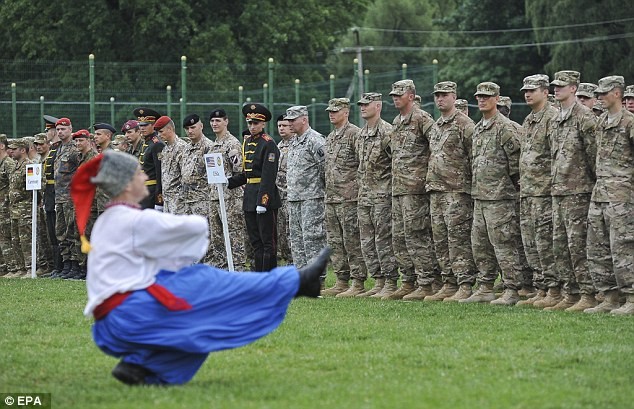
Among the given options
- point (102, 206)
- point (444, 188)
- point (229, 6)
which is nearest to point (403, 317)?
point (444, 188)

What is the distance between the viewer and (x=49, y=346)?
1144 cm

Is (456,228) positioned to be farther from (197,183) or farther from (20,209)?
(20,209)

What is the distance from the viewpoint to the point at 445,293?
15.5m

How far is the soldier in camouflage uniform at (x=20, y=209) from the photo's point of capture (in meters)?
22.0

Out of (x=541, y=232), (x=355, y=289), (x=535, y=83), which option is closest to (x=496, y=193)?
(x=541, y=232)

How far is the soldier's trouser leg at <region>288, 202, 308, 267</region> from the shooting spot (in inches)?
668

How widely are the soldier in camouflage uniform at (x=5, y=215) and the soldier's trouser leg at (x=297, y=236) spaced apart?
24.3ft

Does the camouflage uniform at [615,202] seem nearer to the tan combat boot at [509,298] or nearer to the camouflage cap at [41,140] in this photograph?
the tan combat boot at [509,298]

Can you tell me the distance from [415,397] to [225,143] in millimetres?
10371

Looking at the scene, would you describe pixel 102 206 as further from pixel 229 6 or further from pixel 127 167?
pixel 229 6

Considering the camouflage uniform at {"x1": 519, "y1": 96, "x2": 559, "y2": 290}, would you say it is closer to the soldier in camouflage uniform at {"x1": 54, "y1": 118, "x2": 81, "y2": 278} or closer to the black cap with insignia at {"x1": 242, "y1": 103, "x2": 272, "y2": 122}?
the black cap with insignia at {"x1": 242, "y1": 103, "x2": 272, "y2": 122}

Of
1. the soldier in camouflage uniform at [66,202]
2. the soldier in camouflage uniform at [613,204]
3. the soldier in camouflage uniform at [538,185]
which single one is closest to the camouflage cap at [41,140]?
the soldier in camouflage uniform at [66,202]

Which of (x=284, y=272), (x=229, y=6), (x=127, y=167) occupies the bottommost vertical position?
(x=284, y=272)

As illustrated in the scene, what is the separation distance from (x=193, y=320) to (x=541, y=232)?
6468 mm
